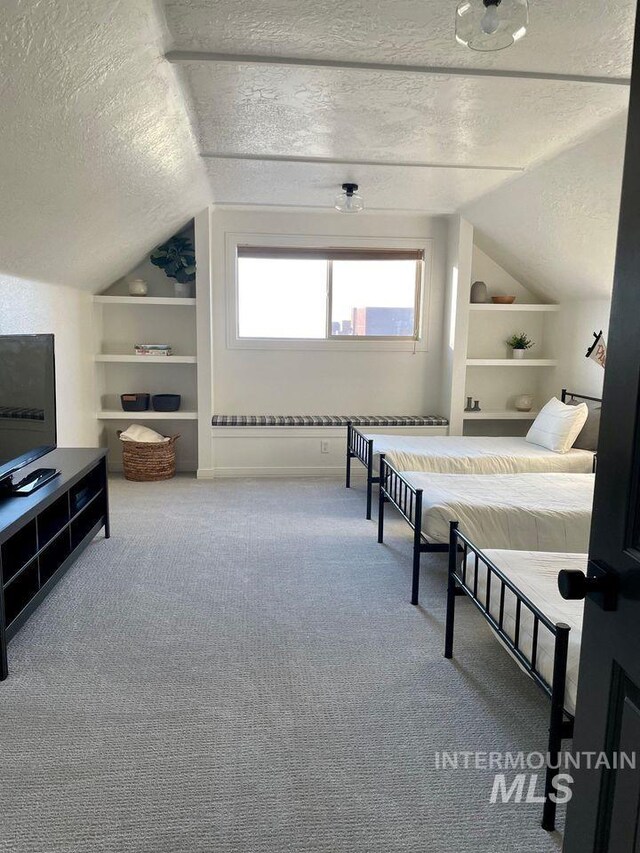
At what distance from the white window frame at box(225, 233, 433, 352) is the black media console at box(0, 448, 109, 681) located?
2.32 meters

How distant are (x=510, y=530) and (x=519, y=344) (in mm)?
3190

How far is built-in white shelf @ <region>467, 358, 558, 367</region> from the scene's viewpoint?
560 cm

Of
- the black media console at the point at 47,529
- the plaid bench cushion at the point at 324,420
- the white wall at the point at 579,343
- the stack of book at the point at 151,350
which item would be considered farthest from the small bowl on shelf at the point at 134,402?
the white wall at the point at 579,343

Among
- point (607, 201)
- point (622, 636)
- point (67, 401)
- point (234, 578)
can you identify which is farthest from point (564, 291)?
point (622, 636)

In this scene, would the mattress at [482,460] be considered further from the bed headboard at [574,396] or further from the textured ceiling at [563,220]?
the textured ceiling at [563,220]

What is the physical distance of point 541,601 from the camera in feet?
6.73

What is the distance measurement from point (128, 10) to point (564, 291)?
4444 millimetres

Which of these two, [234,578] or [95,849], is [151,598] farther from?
[95,849]

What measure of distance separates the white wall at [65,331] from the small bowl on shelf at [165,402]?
55cm

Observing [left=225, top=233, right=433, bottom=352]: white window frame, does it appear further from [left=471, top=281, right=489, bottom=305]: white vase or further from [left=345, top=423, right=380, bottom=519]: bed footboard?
[left=345, top=423, right=380, bottom=519]: bed footboard

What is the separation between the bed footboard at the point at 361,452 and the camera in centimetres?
427

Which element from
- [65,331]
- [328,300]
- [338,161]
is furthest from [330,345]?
[65,331]

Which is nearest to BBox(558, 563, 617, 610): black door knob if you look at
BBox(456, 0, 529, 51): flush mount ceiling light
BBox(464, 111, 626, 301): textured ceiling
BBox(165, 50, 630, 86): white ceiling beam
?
BBox(456, 0, 529, 51): flush mount ceiling light

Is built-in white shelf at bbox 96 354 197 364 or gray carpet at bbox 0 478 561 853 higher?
built-in white shelf at bbox 96 354 197 364
